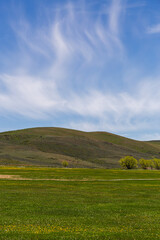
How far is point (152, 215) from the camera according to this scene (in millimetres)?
21250

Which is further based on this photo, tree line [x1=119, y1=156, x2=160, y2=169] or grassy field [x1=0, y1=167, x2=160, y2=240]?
tree line [x1=119, y1=156, x2=160, y2=169]

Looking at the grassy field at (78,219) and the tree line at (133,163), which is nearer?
the grassy field at (78,219)

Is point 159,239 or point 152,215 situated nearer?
point 159,239

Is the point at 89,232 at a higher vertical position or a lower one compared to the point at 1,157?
lower

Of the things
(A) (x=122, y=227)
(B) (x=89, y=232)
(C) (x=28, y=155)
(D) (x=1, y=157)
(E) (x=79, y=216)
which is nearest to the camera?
(B) (x=89, y=232)

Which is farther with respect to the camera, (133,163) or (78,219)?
(133,163)

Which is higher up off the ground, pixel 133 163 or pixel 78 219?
pixel 133 163

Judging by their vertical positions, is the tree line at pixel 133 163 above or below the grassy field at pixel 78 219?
above

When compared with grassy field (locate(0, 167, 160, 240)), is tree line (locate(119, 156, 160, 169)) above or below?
above

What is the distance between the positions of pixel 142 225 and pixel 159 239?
11.6 ft

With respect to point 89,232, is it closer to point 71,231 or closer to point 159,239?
point 71,231

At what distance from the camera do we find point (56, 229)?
15.6m

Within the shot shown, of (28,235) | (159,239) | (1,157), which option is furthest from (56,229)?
(1,157)

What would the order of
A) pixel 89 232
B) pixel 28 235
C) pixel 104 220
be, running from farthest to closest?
pixel 104 220 → pixel 89 232 → pixel 28 235
